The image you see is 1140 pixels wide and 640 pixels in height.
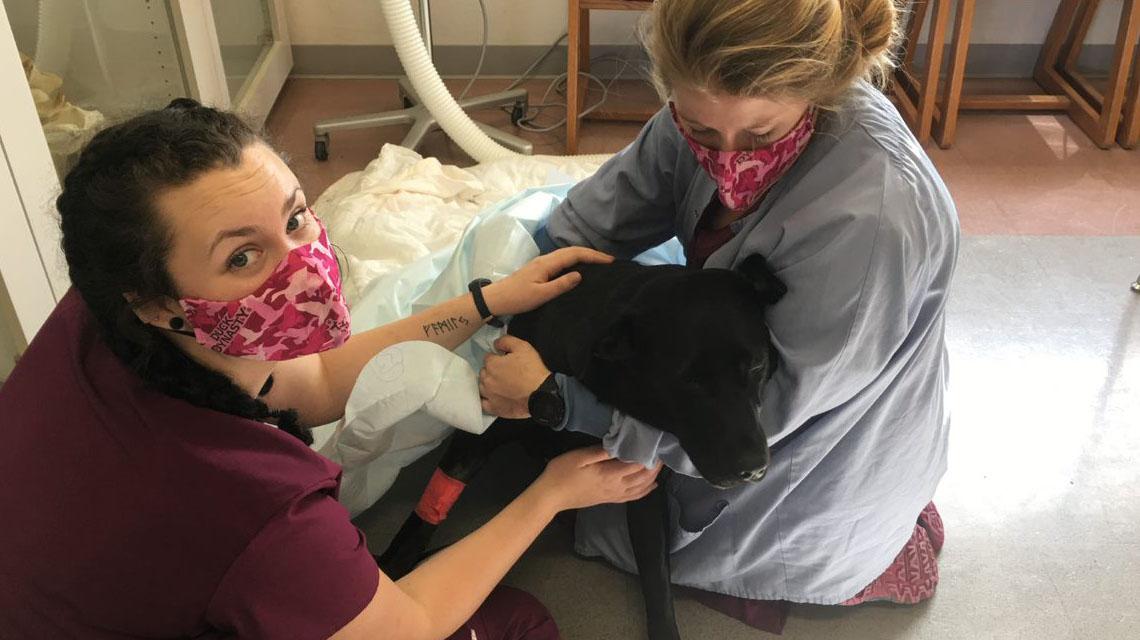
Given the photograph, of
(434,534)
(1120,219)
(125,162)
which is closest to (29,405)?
(125,162)

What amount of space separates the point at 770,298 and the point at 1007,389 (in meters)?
1.06

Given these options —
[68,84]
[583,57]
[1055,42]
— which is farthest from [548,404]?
[1055,42]

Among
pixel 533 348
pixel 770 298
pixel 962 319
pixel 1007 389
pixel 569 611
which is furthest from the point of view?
pixel 962 319

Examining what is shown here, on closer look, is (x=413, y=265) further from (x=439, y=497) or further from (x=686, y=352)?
(x=686, y=352)

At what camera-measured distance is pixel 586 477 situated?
139cm


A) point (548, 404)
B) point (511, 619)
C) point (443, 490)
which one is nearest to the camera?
point (548, 404)

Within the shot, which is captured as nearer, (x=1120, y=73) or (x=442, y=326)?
(x=442, y=326)

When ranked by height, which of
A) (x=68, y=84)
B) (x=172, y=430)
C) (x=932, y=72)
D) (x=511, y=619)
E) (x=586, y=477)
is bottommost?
(x=511, y=619)

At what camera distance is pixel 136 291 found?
38.5 inches

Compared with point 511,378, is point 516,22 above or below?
below

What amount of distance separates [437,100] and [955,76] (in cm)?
150

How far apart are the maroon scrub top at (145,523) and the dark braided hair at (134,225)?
0.04 metres

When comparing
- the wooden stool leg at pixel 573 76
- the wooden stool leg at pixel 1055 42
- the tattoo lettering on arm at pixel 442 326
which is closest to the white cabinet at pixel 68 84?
the tattoo lettering on arm at pixel 442 326

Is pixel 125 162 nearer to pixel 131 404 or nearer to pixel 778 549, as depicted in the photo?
pixel 131 404
